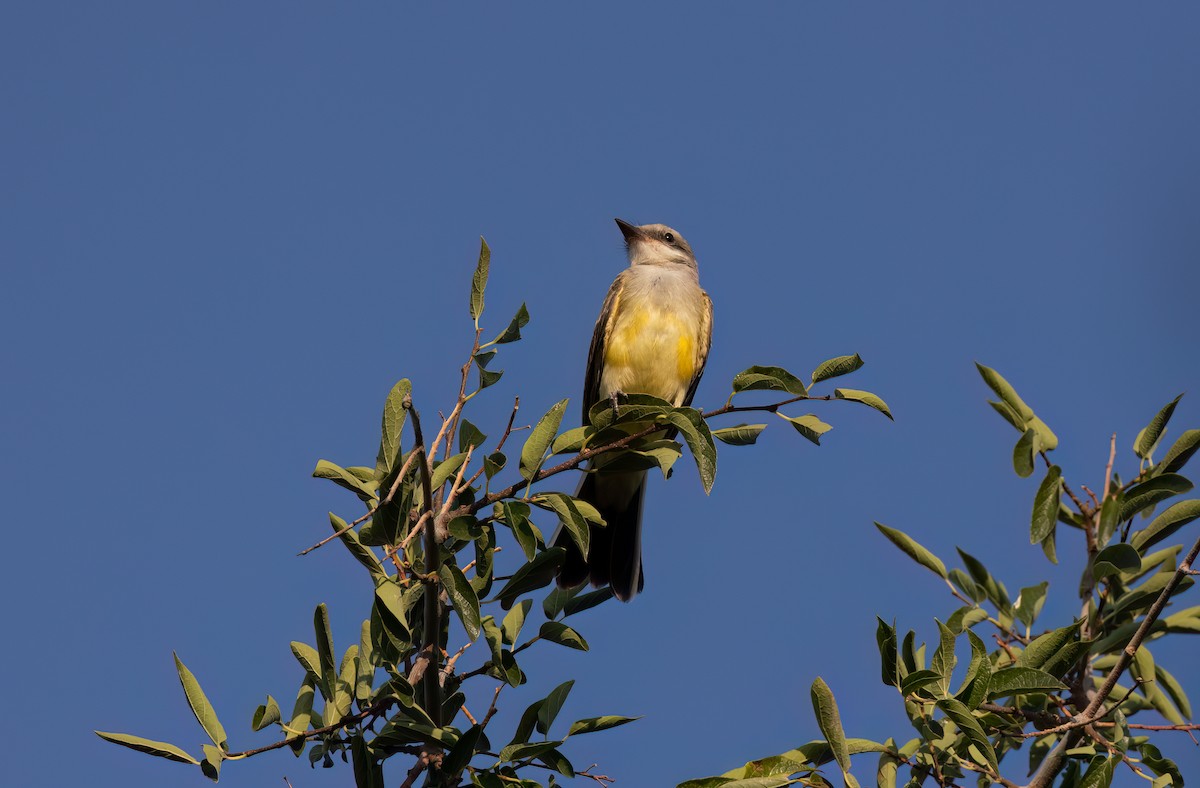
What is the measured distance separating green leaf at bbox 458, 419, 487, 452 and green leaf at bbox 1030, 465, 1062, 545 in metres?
1.72

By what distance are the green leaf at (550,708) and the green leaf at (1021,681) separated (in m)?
1.22

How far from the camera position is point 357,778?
3.42 metres

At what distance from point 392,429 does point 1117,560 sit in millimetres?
2253

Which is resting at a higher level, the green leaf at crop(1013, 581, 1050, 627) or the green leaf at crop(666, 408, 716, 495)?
the green leaf at crop(666, 408, 716, 495)

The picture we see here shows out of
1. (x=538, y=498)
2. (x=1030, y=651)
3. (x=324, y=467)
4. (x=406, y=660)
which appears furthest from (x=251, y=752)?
(x=1030, y=651)

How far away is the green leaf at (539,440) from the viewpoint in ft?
12.4

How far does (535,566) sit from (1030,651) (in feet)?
4.84

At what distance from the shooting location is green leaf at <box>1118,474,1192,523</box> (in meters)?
3.94

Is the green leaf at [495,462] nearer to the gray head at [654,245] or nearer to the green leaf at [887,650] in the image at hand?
the green leaf at [887,650]

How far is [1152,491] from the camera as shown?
13.0 ft

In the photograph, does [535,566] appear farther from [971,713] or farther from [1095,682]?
[1095,682]

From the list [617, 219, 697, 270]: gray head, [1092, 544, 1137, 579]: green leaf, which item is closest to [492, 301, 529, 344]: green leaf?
[1092, 544, 1137, 579]: green leaf

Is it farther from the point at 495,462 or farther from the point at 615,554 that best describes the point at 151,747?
the point at 615,554

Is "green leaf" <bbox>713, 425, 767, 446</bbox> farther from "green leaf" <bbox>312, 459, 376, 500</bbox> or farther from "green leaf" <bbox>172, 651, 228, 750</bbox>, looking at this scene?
"green leaf" <bbox>172, 651, 228, 750</bbox>
